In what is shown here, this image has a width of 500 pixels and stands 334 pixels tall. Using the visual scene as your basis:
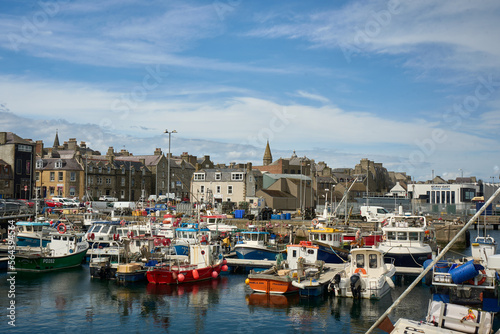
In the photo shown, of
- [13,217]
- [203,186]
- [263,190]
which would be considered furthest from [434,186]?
[13,217]

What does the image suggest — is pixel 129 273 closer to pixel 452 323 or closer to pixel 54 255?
pixel 54 255

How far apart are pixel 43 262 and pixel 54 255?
185cm

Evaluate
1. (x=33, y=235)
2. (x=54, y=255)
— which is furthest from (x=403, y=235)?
(x=33, y=235)

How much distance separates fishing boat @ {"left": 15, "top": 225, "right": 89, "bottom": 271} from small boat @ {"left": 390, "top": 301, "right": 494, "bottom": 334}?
90.8ft

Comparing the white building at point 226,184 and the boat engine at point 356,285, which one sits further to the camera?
the white building at point 226,184

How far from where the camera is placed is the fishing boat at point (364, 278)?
26688mm

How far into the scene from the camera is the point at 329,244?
129ft

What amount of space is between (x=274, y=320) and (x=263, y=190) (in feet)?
190

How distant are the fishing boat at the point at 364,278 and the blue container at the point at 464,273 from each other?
5.68m

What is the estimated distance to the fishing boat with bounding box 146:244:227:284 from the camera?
31.0 m

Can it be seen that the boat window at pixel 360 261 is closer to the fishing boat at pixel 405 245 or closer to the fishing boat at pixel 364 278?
the fishing boat at pixel 364 278

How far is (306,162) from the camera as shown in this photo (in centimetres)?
10656

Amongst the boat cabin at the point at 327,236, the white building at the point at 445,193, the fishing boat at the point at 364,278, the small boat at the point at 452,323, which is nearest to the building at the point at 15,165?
the boat cabin at the point at 327,236

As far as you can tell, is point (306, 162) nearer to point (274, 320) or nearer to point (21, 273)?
point (21, 273)
